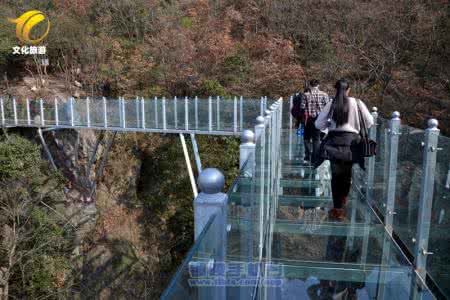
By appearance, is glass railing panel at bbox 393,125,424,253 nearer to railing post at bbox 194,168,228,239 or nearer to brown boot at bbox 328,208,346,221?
brown boot at bbox 328,208,346,221

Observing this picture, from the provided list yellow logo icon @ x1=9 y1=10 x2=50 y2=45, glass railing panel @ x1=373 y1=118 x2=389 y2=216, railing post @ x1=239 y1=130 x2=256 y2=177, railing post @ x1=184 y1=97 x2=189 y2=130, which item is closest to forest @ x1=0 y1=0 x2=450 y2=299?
yellow logo icon @ x1=9 y1=10 x2=50 y2=45

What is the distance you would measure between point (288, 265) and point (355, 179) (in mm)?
2886

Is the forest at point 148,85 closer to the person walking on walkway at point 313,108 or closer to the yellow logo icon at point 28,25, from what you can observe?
the yellow logo icon at point 28,25

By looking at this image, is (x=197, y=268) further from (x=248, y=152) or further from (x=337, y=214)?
(x=337, y=214)

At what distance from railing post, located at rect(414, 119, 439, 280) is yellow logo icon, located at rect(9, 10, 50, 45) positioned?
76.7ft

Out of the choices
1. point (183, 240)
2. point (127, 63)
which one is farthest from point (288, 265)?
point (127, 63)

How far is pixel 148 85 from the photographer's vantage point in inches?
838

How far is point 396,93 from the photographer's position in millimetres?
15773

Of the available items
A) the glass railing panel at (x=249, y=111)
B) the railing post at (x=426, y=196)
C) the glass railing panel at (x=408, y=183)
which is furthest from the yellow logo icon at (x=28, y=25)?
the railing post at (x=426, y=196)

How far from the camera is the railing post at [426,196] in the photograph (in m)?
3.03

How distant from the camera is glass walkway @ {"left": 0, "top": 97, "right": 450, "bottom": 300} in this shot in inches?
74.2

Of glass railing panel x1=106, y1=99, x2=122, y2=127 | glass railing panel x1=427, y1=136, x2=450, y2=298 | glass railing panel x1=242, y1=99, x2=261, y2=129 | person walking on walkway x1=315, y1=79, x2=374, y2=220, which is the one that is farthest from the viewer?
glass railing panel x1=106, y1=99, x2=122, y2=127

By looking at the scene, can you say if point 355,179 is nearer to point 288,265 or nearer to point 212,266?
point 288,265

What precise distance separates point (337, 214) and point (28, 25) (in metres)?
22.8
